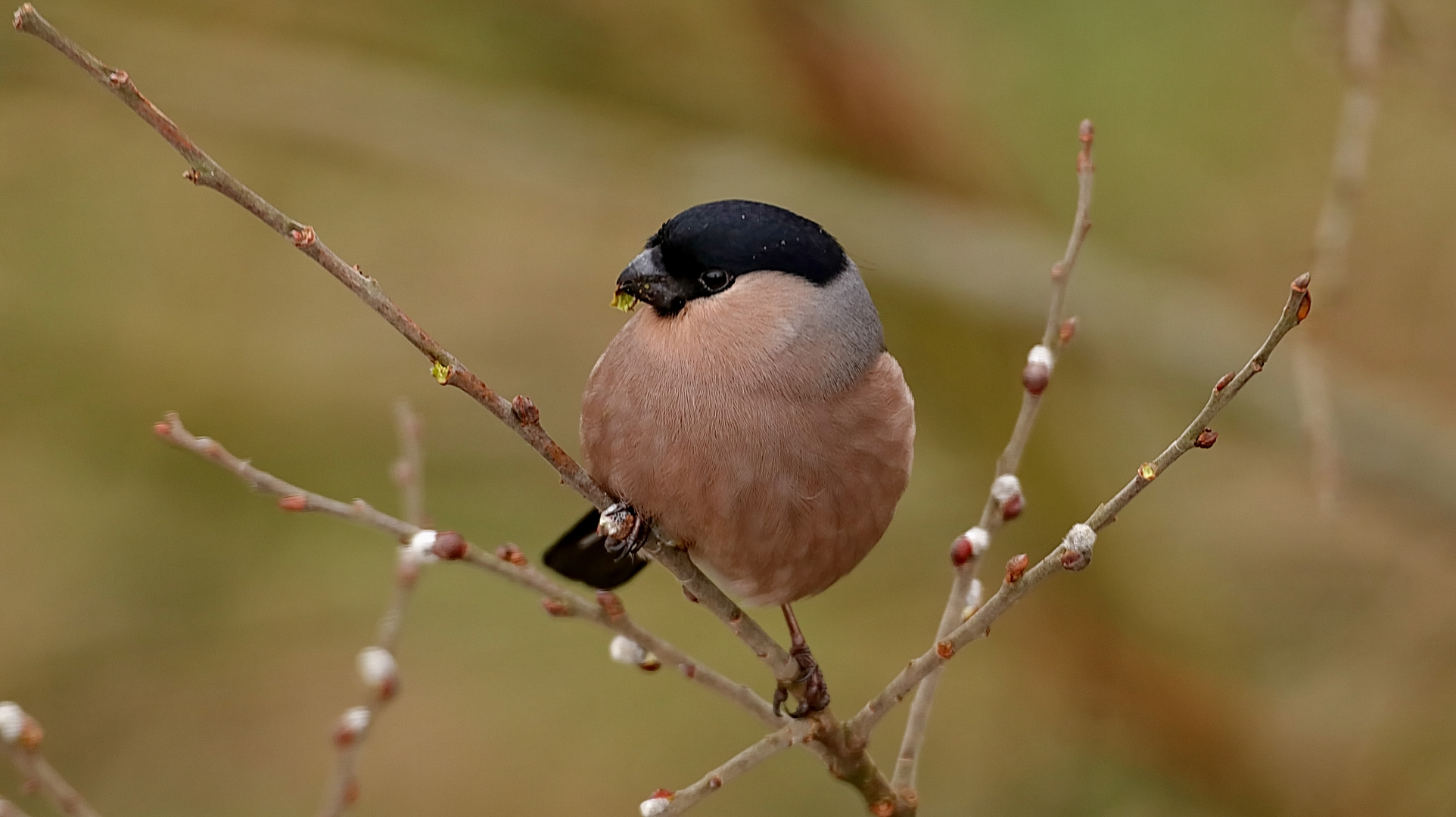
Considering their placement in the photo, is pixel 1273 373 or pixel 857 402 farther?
pixel 1273 373

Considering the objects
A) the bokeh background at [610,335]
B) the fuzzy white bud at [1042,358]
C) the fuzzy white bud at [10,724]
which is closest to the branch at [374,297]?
the fuzzy white bud at [1042,358]

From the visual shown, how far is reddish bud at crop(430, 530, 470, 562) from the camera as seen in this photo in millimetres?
2160

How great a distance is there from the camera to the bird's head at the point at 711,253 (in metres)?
2.83

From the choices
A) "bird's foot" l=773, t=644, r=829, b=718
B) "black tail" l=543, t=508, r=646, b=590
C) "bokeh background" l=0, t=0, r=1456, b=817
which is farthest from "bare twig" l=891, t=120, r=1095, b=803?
"bokeh background" l=0, t=0, r=1456, b=817

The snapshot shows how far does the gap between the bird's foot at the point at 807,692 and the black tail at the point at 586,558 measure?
1.93 feet

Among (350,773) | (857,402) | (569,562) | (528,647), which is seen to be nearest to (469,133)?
(528,647)

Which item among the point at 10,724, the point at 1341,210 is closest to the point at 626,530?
the point at 10,724

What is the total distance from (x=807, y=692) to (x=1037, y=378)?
2.56ft

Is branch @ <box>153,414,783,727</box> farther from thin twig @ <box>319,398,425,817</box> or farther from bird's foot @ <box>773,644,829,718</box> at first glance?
bird's foot @ <box>773,644,829,718</box>

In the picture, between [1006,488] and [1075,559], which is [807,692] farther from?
[1075,559]

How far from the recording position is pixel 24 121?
504 cm

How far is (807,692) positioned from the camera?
9.02 ft

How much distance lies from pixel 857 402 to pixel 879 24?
2.85 m

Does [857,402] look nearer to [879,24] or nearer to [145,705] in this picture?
[879,24]
